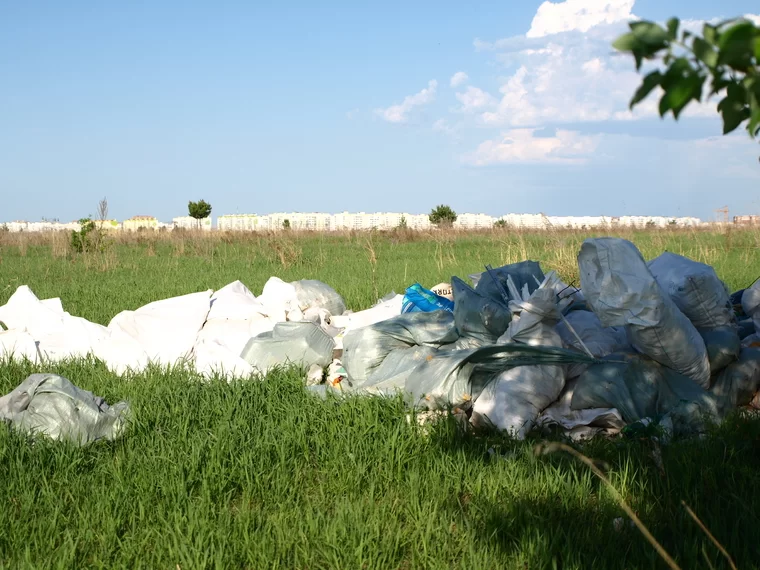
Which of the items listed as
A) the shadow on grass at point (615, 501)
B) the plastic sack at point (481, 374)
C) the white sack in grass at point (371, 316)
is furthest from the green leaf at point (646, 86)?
the white sack in grass at point (371, 316)

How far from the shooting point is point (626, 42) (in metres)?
0.93

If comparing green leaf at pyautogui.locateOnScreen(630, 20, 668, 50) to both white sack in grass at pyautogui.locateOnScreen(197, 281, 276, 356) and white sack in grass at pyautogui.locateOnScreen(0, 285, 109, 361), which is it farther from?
white sack in grass at pyautogui.locateOnScreen(0, 285, 109, 361)

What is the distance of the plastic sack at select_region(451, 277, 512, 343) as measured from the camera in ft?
13.1

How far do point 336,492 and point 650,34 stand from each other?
227 centimetres

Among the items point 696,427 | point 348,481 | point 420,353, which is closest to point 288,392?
point 420,353

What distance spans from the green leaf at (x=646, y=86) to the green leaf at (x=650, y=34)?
0.04m

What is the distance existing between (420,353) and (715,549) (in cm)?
209

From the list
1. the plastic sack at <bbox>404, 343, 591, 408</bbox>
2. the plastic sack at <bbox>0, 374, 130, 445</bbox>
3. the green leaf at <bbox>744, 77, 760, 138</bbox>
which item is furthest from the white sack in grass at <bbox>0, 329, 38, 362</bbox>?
the green leaf at <bbox>744, 77, 760, 138</bbox>

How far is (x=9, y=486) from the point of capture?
9.29ft

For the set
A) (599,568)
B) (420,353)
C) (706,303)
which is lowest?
(599,568)

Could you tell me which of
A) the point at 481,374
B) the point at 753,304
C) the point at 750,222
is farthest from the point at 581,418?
the point at 750,222

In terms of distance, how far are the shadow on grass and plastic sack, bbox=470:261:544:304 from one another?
125 centimetres

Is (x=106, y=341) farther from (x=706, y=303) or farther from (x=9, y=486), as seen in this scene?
(x=706, y=303)

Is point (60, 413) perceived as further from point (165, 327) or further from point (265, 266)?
point (265, 266)
